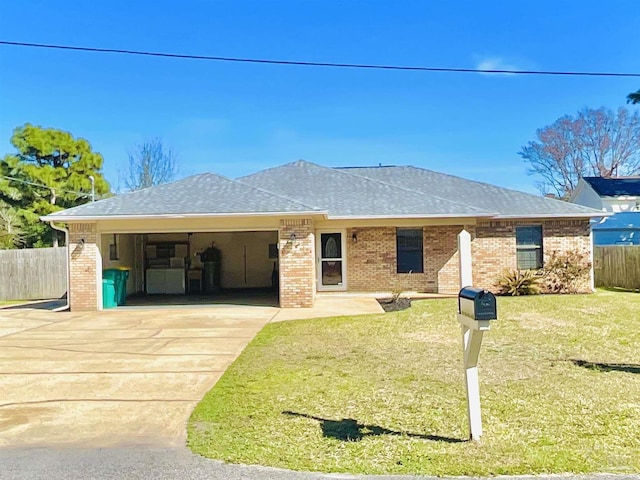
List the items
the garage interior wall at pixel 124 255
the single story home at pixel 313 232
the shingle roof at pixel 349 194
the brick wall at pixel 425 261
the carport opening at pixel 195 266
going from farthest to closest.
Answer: the carport opening at pixel 195 266
the brick wall at pixel 425 261
the shingle roof at pixel 349 194
the garage interior wall at pixel 124 255
the single story home at pixel 313 232

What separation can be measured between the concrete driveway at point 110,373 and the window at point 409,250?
554 cm

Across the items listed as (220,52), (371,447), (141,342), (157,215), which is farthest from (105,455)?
(220,52)

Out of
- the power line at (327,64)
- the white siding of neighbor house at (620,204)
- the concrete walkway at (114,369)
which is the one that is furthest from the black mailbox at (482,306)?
the white siding of neighbor house at (620,204)

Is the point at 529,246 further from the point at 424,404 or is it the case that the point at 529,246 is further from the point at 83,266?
the point at 83,266

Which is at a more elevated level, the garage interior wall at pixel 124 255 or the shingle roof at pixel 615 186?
the shingle roof at pixel 615 186

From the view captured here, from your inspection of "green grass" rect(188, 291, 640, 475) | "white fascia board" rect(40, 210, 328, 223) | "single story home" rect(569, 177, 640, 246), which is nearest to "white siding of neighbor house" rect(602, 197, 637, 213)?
"single story home" rect(569, 177, 640, 246)

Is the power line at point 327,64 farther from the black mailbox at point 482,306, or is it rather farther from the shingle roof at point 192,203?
the black mailbox at point 482,306

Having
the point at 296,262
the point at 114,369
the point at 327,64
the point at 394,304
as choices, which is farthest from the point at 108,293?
the point at 327,64

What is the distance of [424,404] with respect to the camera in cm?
538

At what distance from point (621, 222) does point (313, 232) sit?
60.4 feet

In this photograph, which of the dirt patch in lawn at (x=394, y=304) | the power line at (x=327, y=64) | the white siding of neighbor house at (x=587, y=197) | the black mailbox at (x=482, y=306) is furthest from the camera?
the white siding of neighbor house at (x=587, y=197)

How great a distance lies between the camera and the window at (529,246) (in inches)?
670

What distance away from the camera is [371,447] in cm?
421

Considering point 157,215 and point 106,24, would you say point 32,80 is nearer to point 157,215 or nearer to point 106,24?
point 106,24
